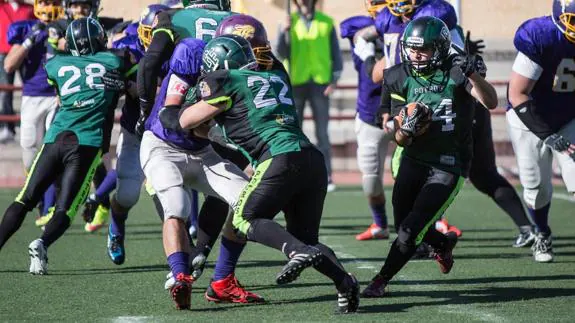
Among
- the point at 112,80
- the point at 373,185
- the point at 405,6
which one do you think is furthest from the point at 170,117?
the point at 373,185

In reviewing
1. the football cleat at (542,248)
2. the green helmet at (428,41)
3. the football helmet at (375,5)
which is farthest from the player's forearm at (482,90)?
the football helmet at (375,5)

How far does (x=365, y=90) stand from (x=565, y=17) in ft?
7.90

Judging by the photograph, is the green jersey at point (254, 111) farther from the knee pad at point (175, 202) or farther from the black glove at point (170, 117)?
the knee pad at point (175, 202)

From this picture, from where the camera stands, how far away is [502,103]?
49.3ft

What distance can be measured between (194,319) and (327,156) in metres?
7.13

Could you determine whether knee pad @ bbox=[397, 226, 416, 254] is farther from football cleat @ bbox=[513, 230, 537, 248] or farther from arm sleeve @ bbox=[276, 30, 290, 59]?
arm sleeve @ bbox=[276, 30, 290, 59]

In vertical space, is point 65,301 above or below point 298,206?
below

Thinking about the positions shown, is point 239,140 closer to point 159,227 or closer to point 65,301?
point 65,301

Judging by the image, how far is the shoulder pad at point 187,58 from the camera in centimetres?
651

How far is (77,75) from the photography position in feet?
25.1

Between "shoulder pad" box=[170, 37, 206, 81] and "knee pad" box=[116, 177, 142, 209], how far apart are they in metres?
1.39

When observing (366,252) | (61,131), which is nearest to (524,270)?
(366,252)

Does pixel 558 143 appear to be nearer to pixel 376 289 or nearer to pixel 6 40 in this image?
pixel 376 289

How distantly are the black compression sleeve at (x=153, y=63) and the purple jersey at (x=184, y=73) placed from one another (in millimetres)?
341
